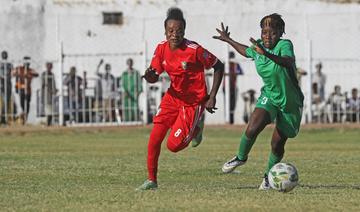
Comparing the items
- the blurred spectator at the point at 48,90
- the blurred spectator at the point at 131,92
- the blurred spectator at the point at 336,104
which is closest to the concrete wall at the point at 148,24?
the blurred spectator at the point at 336,104

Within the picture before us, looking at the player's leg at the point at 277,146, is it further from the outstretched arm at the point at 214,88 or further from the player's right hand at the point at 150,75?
the player's right hand at the point at 150,75

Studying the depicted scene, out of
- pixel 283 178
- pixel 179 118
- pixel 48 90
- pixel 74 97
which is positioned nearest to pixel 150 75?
pixel 179 118

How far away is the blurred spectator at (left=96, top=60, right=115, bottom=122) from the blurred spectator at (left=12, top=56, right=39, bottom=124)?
Answer: 1.81 metres

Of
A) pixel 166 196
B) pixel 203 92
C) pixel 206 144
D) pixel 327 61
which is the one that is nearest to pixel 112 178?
pixel 203 92

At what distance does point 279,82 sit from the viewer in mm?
13188

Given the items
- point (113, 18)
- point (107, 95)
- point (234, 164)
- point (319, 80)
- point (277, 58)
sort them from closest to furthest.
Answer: point (277, 58), point (234, 164), point (107, 95), point (319, 80), point (113, 18)

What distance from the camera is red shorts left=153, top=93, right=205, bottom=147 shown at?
510 inches

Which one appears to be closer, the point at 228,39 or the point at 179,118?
the point at 179,118

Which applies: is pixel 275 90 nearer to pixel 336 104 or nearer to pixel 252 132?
pixel 252 132

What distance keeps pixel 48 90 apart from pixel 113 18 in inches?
247

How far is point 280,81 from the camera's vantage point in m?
13.2

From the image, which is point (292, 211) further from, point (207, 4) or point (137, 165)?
point (207, 4)

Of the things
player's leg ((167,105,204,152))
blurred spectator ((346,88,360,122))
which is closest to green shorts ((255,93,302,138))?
player's leg ((167,105,204,152))

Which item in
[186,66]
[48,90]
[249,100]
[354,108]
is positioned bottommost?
[354,108]
